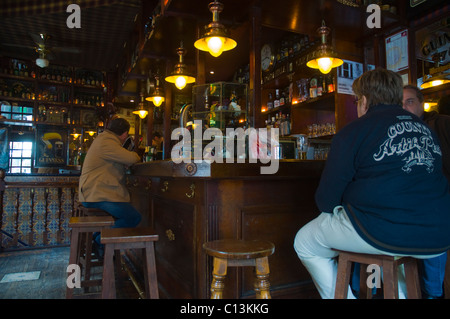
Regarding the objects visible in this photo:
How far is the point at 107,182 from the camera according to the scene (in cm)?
300

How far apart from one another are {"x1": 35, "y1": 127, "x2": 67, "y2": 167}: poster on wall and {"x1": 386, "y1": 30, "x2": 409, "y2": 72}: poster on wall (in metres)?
6.94

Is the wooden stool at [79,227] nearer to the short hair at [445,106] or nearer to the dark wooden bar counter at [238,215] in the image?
the dark wooden bar counter at [238,215]

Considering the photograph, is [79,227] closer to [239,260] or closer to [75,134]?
[239,260]

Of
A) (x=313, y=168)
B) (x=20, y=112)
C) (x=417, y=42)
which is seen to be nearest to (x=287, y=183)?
(x=313, y=168)

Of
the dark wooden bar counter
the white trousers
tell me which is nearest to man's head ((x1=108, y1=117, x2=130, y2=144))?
the dark wooden bar counter

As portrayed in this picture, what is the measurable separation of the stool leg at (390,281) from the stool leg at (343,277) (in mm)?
169

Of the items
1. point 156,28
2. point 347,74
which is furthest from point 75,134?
point 347,74

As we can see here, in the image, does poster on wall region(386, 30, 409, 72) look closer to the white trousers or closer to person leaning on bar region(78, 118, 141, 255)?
the white trousers

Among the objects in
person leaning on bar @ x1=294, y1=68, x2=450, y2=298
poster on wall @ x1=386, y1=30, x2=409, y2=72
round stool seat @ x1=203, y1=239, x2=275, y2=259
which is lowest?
round stool seat @ x1=203, y1=239, x2=275, y2=259

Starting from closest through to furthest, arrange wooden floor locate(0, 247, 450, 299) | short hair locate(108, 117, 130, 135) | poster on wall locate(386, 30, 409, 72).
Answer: wooden floor locate(0, 247, 450, 299) < short hair locate(108, 117, 130, 135) < poster on wall locate(386, 30, 409, 72)

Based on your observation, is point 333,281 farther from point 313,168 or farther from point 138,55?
point 138,55

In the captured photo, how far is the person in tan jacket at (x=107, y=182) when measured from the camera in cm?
298

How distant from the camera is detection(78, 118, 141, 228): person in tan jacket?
2977 millimetres

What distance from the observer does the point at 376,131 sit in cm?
144
